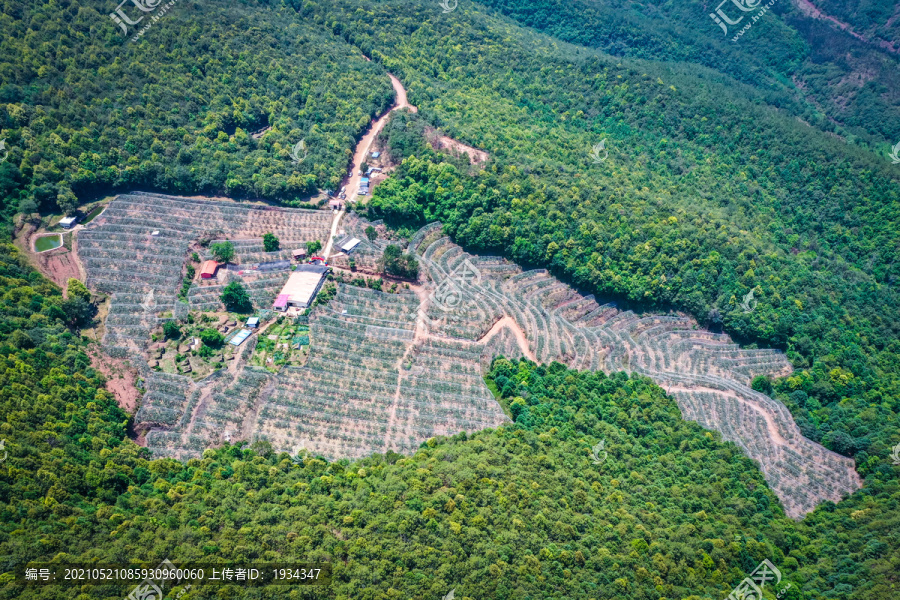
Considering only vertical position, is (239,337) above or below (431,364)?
below

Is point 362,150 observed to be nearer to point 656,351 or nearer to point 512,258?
point 512,258

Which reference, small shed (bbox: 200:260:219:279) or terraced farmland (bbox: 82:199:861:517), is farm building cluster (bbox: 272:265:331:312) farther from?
Result: small shed (bbox: 200:260:219:279)

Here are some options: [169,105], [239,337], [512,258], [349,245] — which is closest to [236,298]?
[239,337]

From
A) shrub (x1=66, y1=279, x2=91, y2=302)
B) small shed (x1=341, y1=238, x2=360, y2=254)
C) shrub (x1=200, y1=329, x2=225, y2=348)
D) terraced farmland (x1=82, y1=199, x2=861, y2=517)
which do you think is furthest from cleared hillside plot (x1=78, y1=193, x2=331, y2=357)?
shrub (x1=200, y1=329, x2=225, y2=348)

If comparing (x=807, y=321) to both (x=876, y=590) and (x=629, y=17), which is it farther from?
(x=629, y=17)

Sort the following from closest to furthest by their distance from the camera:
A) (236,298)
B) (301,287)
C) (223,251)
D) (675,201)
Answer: (236,298), (301,287), (223,251), (675,201)
